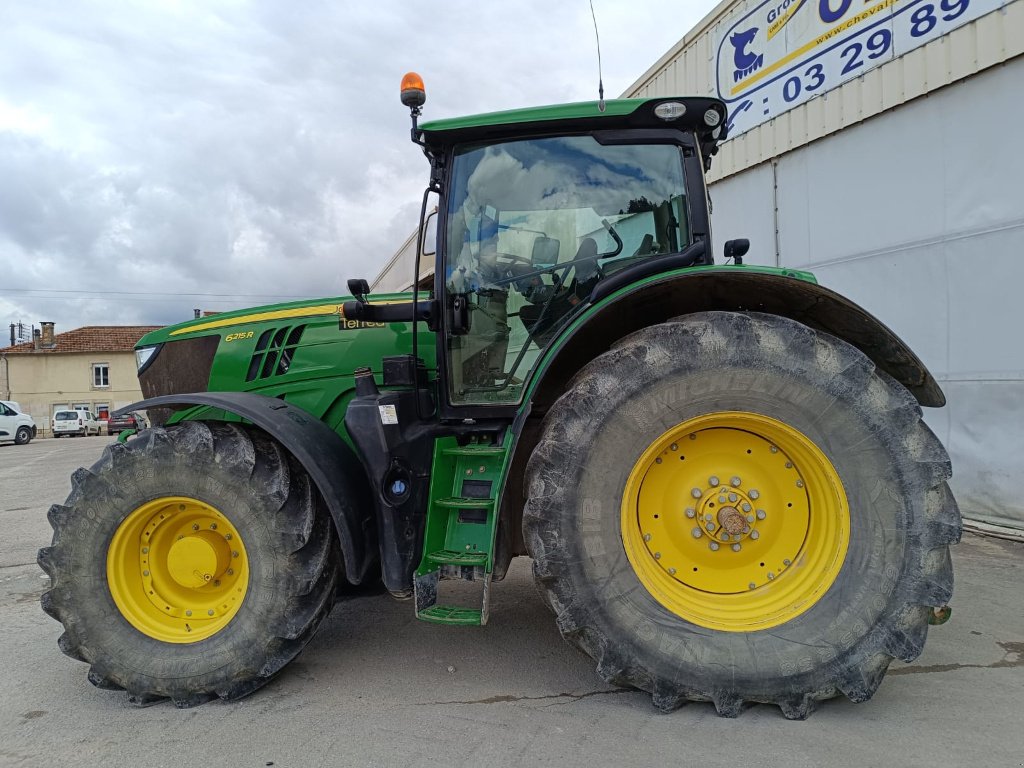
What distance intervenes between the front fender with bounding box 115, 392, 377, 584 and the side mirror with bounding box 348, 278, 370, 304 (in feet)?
1.96

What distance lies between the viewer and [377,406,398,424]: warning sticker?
9.56ft

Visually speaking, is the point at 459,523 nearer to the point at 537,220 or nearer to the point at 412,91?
the point at 537,220

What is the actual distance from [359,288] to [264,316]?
3.21ft

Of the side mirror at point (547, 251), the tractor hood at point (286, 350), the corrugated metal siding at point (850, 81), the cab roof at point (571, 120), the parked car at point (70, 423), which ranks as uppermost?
the corrugated metal siding at point (850, 81)

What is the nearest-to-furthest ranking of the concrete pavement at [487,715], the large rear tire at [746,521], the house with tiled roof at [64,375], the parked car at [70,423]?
the concrete pavement at [487,715], the large rear tire at [746,521], the parked car at [70,423], the house with tiled roof at [64,375]

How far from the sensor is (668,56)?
8.99 metres

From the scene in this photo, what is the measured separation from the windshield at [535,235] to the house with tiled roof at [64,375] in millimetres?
39135

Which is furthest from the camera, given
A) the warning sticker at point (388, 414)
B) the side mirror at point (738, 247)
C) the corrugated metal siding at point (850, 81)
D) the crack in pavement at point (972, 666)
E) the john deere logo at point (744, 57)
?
the john deere logo at point (744, 57)

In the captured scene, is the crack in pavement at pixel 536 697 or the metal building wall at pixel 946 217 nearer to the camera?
the crack in pavement at pixel 536 697

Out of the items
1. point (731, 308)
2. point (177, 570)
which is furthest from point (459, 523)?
point (731, 308)

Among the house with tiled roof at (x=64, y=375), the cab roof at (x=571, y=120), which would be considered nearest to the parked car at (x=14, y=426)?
the house with tiled roof at (x=64, y=375)

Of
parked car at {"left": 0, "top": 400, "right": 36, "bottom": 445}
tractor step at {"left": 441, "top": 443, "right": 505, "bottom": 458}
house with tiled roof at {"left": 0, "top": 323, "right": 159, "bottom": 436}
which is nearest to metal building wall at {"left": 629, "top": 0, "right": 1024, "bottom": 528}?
tractor step at {"left": 441, "top": 443, "right": 505, "bottom": 458}

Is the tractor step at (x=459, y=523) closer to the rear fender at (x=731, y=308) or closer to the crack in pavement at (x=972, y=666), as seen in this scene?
the rear fender at (x=731, y=308)

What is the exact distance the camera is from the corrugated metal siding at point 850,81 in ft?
17.0
